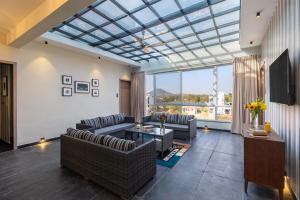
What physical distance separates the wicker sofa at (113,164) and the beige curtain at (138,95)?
17.1ft

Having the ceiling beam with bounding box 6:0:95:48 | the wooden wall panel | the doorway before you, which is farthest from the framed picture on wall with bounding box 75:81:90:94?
the wooden wall panel

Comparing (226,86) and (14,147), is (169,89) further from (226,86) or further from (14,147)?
(14,147)

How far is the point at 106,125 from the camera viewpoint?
5.21m

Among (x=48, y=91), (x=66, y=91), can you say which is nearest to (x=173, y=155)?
(x=66, y=91)

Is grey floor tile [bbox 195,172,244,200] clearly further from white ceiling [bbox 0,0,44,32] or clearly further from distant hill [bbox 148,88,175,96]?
distant hill [bbox 148,88,175,96]

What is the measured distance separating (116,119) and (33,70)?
2999 millimetres

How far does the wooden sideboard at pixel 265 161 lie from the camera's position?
2.00 m

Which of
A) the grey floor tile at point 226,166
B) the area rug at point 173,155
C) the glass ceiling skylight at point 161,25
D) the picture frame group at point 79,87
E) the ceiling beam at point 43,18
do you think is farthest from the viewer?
the picture frame group at point 79,87

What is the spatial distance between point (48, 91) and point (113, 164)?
13.2ft

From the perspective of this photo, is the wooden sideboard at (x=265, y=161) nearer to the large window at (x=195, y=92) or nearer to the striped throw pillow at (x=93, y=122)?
the striped throw pillow at (x=93, y=122)

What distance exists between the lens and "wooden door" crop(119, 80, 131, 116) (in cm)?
792

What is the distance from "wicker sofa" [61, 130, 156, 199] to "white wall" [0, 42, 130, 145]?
2.51 m

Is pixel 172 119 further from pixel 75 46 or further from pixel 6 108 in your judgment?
pixel 6 108

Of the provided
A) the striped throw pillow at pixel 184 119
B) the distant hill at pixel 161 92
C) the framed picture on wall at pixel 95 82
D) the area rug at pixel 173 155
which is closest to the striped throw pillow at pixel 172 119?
the striped throw pillow at pixel 184 119
